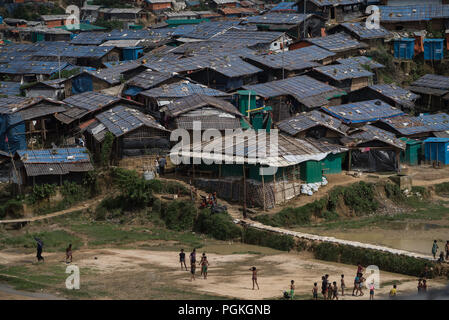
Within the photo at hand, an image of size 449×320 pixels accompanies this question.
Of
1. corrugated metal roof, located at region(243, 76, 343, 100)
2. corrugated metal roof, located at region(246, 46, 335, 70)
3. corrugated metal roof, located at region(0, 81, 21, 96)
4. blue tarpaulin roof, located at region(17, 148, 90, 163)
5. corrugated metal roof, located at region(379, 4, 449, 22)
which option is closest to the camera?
blue tarpaulin roof, located at region(17, 148, 90, 163)

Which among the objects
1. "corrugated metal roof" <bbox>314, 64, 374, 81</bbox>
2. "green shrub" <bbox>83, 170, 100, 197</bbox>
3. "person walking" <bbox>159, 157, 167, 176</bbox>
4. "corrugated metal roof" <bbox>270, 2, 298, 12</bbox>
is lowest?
"green shrub" <bbox>83, 170, 100, 197</bbox>

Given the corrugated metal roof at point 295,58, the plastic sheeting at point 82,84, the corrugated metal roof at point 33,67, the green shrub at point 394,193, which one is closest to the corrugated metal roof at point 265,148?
the green shrub at point 394,193

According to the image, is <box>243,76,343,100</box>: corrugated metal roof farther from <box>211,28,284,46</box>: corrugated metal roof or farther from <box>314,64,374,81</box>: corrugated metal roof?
<box>211,28,284,46</box>: corrugated metal roof

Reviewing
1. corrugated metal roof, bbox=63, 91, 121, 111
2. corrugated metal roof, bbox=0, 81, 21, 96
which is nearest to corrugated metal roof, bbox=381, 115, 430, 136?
corrugated metal roof, bbox=63, 91, 121, 111

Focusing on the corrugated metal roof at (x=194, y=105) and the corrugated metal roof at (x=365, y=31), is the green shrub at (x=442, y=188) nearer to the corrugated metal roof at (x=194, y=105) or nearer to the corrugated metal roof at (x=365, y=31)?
the corrugated metal roof at (x=194, y=105)

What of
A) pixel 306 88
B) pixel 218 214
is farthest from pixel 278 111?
pixel 218 214

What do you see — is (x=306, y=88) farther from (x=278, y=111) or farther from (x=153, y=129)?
(x=153, y=129)
